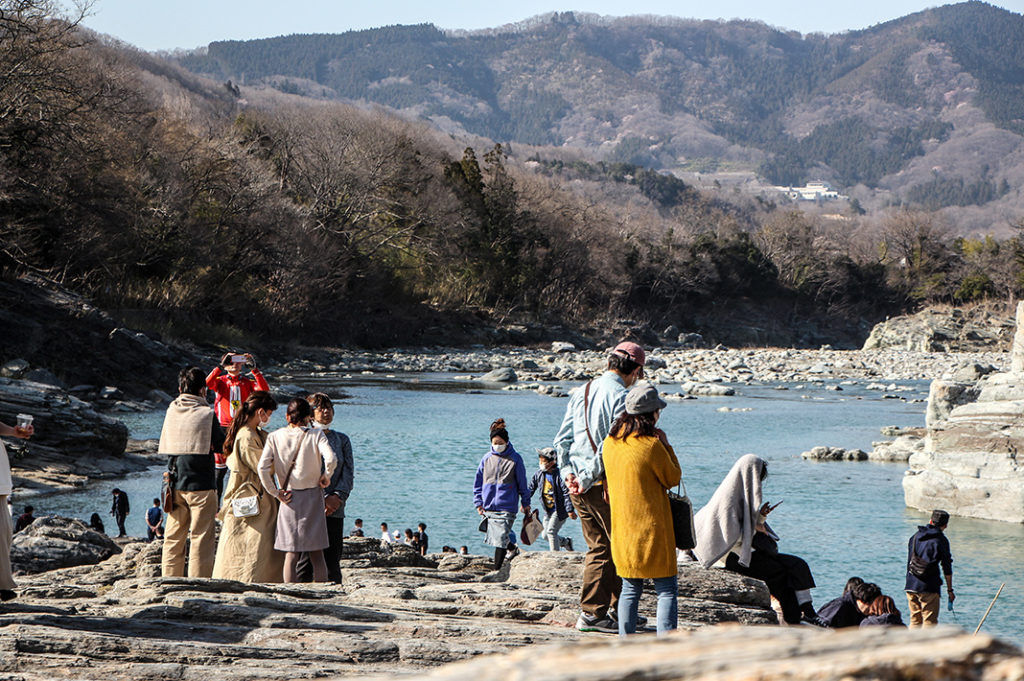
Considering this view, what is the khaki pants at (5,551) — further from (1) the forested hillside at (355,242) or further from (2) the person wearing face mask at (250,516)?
(1) the forested hillside at (355,242)

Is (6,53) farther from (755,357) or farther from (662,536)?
(755,357)

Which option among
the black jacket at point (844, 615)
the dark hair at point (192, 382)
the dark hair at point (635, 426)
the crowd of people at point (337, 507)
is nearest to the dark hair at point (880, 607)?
the crowd of people at point (337, 507)

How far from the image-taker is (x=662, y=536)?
5.59 meters

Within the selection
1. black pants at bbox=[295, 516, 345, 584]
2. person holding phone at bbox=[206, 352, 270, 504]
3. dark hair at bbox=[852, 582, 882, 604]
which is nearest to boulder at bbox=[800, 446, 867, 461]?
dark hair at bbox=[852, 582, 882, 604]

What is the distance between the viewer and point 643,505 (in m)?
5.57

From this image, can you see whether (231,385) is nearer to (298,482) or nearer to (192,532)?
(192,532)

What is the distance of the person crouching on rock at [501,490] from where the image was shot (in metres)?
9.91

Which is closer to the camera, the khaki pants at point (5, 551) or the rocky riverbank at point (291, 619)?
the rocky riverbank at point (291, 619)

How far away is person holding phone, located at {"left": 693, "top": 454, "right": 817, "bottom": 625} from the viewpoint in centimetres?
717

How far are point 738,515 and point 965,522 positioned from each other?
36.4 ft

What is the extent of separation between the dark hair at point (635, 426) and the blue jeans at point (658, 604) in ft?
2.58

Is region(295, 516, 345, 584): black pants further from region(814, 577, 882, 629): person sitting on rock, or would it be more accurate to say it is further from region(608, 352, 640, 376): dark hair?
region(814, 577, 882, 629): person sitting on rock

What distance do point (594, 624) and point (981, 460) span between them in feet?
42.6

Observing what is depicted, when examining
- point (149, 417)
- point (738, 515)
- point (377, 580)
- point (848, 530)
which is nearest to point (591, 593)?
point (738, 515)
